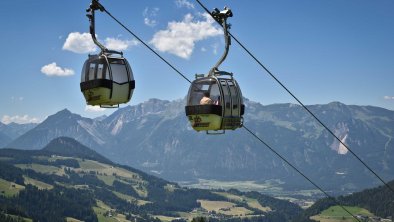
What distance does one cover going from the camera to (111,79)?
17.8 meters

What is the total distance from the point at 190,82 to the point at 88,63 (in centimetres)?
352

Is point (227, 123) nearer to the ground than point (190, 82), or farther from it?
nearer to the ground

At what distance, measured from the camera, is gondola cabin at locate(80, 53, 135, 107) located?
1769cm

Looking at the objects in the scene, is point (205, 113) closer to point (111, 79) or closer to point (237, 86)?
point (237, 86)

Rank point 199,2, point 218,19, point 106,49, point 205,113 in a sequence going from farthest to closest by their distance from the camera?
point 106,49 < point 205,113 < point 218,19 < point 199,2

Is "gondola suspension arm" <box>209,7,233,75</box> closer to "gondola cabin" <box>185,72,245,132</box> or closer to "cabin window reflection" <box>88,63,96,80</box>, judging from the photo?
"gondola cabin" <box>185,72,245,132</box>

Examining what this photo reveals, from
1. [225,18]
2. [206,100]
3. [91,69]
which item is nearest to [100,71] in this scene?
[91,69]

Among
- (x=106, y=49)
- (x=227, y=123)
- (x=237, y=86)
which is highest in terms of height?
(x=106, y=49)

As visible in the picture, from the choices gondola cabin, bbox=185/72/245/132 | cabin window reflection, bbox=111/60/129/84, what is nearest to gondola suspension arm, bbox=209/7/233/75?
gondola cabin, bbox=185/72/245/132

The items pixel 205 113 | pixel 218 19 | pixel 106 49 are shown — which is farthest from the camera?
pixel 106 49

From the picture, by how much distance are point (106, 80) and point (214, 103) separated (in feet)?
12.1

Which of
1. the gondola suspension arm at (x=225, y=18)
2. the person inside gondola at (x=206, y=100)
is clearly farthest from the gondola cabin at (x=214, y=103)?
the gondola suspension arm at (x=225, y=18)

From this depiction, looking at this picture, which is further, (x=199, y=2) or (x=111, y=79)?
(x=111, y=79)

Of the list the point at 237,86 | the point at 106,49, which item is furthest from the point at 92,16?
the point at 237,86
